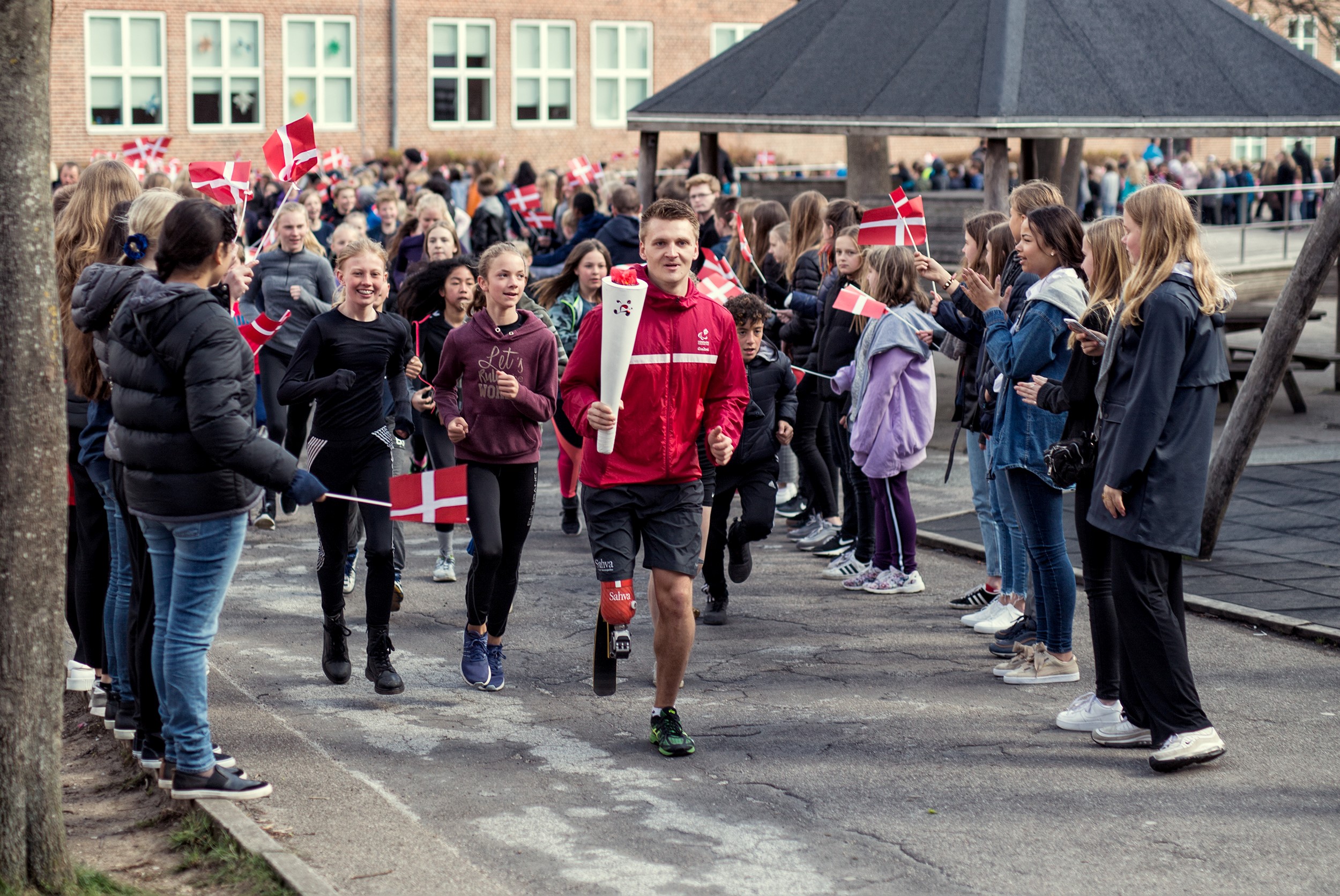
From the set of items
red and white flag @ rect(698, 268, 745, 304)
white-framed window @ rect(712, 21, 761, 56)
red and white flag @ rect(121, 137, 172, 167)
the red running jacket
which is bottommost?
the red running jacket

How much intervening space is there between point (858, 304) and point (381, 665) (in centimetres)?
312

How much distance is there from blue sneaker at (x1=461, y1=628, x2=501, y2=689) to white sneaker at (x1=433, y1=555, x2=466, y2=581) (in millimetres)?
1989

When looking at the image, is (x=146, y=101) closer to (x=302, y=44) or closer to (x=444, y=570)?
(x=302, y=44)

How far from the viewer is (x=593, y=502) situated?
233 inches

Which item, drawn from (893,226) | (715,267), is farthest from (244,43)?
(893,226)


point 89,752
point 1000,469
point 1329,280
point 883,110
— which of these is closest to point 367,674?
point 89,752

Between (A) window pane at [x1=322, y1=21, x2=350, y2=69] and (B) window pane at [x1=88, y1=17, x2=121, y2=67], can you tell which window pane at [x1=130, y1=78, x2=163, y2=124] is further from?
(A) window pane at [x1=322, y1=21, x2=350, y2=69]

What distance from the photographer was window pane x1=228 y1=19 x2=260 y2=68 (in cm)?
3575

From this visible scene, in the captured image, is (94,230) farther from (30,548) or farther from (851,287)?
(851,287)

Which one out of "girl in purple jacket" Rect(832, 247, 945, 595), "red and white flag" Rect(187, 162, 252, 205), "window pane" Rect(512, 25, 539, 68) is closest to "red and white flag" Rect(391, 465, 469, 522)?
"girl in purple jacket" Rect(832, 247, 945, 595)

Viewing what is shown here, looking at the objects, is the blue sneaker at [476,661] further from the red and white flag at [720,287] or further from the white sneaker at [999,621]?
the white sneaker at [999,621]

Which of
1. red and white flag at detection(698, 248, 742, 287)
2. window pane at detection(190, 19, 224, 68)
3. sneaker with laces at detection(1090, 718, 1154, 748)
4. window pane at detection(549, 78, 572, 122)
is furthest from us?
window pane at detection(549, 78, 572, 122)

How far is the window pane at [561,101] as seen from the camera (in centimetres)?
4019

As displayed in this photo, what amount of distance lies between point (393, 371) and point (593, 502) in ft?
5.10
